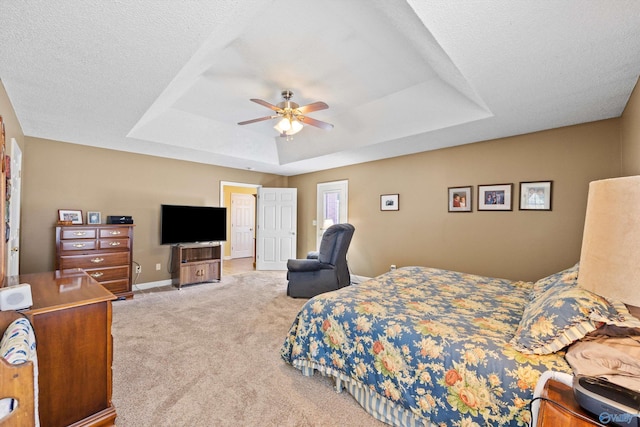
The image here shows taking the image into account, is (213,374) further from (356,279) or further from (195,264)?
(356,279)

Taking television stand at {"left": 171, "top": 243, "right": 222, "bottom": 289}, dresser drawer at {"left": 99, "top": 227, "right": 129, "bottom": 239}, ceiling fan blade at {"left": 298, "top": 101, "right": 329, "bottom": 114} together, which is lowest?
television stand at {"left": 171, "top": 243, "right": 222, "bottom": 289}

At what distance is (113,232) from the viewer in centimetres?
402

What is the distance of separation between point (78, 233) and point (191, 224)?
162 cm

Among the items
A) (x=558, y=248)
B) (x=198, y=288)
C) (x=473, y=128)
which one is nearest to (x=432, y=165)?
(x=473, y=128)

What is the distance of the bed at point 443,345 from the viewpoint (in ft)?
4.22

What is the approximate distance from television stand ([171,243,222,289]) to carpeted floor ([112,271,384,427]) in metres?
1.01

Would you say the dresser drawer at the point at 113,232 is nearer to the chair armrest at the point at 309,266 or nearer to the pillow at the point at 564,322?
the chair armrest at the point at 309,266

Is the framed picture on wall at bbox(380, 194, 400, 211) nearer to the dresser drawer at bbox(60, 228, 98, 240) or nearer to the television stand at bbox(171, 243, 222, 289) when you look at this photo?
the television stand at bbox(171, 243, 222, 289)

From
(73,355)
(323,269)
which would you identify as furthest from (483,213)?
(73,355)

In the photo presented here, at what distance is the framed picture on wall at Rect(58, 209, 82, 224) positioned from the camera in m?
3.93

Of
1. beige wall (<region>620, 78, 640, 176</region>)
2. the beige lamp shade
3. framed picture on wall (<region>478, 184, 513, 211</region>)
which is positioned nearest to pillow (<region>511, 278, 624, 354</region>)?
the beige lamp shade

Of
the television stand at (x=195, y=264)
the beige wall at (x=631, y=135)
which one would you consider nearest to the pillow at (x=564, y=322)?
the beige wall at (x=631, y=135)

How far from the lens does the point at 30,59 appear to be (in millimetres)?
1970

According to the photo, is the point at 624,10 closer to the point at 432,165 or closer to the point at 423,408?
the point at 423,408
